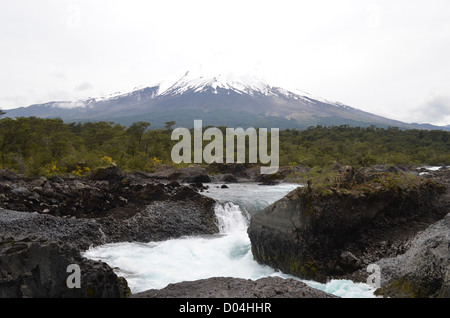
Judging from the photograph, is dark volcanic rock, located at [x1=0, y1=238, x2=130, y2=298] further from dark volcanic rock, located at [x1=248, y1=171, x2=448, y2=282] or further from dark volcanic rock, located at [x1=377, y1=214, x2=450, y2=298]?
dark volcanic rock, located at [x1=377, y1=214, x2=450, y2=298]

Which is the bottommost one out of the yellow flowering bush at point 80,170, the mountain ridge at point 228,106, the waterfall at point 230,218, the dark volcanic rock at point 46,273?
the waterfall at point 230,218

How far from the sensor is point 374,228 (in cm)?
823

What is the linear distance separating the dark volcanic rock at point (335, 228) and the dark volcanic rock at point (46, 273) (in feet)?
13.8

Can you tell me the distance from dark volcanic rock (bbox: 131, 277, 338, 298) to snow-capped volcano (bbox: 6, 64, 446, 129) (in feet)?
391

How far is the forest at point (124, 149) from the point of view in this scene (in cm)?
2406

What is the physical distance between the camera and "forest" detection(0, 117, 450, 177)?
947 inches

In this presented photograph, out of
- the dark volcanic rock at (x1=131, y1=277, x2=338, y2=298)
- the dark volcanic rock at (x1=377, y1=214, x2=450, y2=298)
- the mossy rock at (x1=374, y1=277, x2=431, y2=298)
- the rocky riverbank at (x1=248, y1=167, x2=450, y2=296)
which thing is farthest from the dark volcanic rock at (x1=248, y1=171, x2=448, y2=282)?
the dark volcanic rock at (x1=131, y1=277, x2=338, y2=298)

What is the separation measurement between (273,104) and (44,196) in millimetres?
162255

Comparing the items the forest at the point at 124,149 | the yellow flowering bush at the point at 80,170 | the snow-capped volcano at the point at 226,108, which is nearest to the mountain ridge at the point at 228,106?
the snow-capped volcano at the point at 226,108

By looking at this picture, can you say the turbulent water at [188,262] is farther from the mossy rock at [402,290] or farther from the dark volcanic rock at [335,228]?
the dark volcanic rock at [335,228]

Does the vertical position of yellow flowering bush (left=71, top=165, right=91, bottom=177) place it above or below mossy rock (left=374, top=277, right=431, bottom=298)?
below

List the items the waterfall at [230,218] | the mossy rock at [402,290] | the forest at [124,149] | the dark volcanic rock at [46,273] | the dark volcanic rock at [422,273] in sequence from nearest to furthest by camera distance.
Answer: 1. the dark volcanic rock at [46,273]
2. the dark volcanic rock at [422,273]
3. the mossy rock at [402,290]
4. the waterfall at [230,218]
5. the forest at [124,149]

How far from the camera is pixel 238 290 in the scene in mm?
5277
